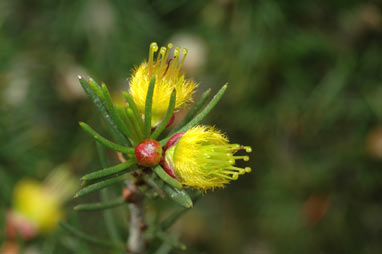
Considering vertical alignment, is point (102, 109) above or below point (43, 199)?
above

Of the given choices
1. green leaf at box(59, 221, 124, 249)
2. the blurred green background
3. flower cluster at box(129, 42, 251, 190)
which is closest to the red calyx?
flower cluster at box(129, 42, 251, 190)

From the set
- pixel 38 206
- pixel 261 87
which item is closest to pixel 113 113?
pixel 38 206

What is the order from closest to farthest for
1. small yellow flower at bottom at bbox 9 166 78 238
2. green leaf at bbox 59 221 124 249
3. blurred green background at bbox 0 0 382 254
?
green leaf at bbox 59 221 124 249 < small yellow flower at bottom at bbox 9 166 78 238 < blurred green background at bbox 0 0 382 254

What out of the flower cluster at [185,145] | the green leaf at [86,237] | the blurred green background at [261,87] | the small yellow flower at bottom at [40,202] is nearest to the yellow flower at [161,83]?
the flower cluster at [185,145]

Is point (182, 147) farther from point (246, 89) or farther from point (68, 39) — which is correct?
point (68, 39)

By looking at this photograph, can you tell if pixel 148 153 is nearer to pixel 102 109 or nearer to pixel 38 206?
pixel 102 109

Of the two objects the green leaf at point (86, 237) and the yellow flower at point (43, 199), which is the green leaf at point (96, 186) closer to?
the green leaf at point (86, 237)

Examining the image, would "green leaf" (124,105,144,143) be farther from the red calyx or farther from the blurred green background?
the blurred green background
